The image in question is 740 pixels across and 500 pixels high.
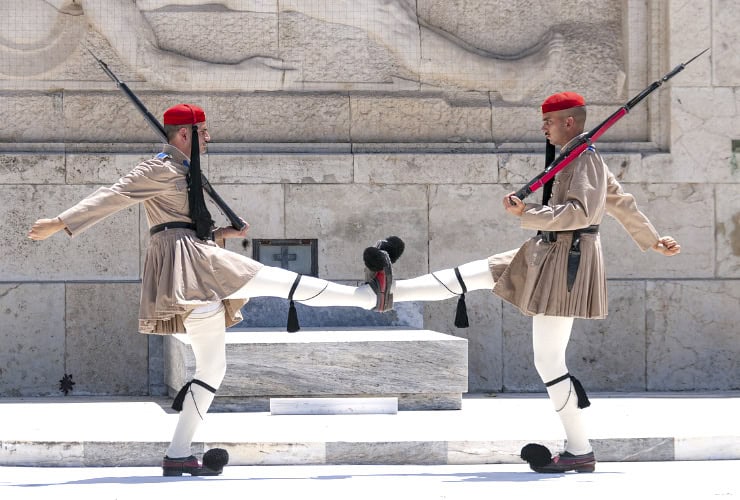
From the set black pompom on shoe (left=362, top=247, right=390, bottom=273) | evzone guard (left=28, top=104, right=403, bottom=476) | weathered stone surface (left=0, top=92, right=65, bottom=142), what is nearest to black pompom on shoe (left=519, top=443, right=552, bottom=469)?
evzone guard (left=28, top=104, right=403, bottom=476)

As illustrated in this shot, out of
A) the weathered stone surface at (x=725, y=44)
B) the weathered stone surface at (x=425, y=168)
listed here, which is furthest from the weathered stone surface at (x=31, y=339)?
the weathered stone surface at (x=725, y=44)

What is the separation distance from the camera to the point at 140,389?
9.73m

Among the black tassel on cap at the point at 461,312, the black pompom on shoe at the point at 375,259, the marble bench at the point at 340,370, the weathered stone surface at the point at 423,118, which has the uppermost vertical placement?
the weathered stone surface at the point at 423,118

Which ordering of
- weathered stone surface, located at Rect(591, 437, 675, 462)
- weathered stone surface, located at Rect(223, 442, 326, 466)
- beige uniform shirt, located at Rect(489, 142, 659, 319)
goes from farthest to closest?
weathered stone surface, located at Rect(591, 437, 675, 462) → weathered stone surface, located at Rect(223, 442, 326, 466) → beige uniform shirt, located at Rect(489, 142, 659, 319)

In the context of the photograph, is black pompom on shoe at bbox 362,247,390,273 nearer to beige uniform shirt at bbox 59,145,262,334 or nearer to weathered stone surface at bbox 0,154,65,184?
beige uniform shirt at bbox 59,145,262,334

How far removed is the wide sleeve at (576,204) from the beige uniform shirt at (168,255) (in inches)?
55.0

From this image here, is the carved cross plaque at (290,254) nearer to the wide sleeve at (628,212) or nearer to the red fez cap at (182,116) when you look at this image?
the red fez cap at (182,116)

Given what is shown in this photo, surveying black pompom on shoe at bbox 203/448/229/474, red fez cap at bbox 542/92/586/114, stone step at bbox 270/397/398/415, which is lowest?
black pompom on shoe at bbox 203/448/229/474

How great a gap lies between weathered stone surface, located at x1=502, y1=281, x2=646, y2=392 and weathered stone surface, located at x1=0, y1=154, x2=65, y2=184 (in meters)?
3.57

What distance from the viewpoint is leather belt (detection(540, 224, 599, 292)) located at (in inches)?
245

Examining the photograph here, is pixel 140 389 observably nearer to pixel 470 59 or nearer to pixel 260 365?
pixel 260 365

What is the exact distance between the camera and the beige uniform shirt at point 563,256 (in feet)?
20.2

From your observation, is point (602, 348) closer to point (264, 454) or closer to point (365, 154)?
point (365, 154)

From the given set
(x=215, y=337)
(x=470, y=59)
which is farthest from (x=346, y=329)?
(x=215, y=337)
